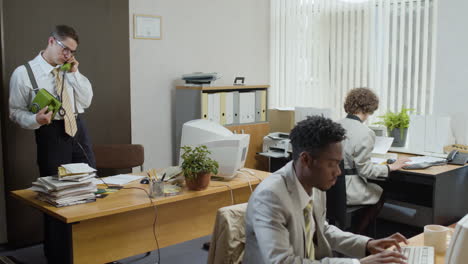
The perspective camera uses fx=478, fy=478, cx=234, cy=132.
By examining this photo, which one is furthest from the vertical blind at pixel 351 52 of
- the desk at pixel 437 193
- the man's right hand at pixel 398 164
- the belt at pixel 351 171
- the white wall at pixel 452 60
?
the belt at pixel 351 171

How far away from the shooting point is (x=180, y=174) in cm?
312

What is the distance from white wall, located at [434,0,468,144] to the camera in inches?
165

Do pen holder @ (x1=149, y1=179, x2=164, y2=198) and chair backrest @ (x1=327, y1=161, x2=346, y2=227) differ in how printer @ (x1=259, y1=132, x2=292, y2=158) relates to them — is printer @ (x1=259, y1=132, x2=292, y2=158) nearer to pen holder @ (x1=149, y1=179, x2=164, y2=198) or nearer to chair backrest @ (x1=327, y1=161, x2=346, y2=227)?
chair backrest @ (x1=327, y1=161, x2=346, y2=227)

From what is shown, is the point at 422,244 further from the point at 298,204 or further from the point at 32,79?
the point at 32,79

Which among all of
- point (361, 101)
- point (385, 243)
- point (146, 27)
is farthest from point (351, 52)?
point (385, 243)

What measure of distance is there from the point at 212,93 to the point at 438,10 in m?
2.30

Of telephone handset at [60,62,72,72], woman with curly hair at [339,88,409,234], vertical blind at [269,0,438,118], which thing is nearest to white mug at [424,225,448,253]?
woman with curly hair at [339,88,409,234]

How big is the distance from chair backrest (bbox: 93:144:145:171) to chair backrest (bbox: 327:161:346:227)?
5.92 feet

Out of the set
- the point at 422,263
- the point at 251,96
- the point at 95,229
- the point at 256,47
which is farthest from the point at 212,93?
the point at 422,263

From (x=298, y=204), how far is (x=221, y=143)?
1.32 metres

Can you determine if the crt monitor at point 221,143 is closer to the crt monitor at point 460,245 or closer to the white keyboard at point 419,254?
the white keyboard at point 419,254

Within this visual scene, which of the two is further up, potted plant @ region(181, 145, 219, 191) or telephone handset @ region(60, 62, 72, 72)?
telephone handset @ region(60, 62, 72, 72)

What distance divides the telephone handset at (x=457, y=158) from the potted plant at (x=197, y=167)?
6.85 ft

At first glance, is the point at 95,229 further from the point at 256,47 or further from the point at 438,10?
the point at 256,47
